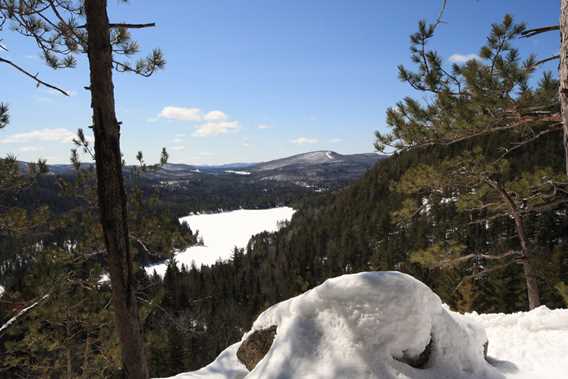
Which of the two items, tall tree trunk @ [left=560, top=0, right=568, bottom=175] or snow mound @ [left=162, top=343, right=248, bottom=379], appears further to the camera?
snow mound @ [left=162, top=343, right=248, bottom=379]

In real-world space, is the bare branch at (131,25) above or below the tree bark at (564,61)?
above

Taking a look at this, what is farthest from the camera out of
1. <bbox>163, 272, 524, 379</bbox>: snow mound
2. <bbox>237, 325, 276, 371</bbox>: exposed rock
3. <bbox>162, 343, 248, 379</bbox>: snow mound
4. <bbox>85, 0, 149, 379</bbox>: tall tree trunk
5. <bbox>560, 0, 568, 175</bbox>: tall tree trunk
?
<bbox>162, 343, 248, 379</bbox>: snow mound

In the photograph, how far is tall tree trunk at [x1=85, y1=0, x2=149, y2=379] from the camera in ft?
10.4

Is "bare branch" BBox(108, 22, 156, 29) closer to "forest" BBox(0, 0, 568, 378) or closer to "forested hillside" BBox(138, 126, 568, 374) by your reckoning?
"forest" BBox(0, 0, 568, 378)

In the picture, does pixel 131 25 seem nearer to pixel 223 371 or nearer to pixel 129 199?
pixel 129 199

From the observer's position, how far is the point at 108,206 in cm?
325

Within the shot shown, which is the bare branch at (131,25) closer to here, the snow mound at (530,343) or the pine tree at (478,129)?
the pine tree at (478,129)

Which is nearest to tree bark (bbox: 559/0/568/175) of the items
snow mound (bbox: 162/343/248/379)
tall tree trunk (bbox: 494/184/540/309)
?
snow mound (bbox: 162/343/248/379)

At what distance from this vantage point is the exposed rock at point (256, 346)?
5.40 metres

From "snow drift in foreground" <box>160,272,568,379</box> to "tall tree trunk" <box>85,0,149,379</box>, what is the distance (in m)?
1.84

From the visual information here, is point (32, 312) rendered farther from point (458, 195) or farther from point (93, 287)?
point (458, 195)

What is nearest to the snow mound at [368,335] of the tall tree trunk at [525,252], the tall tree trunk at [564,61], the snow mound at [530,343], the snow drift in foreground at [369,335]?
the snow drift in foreground at [369,335]

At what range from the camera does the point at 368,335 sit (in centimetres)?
439

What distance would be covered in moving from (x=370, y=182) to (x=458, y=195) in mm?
104948
